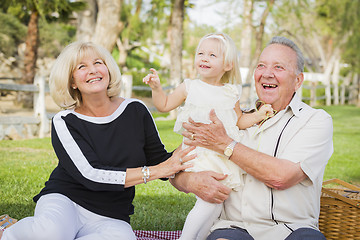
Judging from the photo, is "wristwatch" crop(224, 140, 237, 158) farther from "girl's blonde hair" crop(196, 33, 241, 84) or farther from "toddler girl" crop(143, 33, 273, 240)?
"girl's blonde hair" crop(196, 33, 241, 84)

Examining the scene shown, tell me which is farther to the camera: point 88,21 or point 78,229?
point 88,21

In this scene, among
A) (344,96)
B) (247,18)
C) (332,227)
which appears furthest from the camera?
(344,96)

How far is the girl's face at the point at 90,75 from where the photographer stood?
275cm

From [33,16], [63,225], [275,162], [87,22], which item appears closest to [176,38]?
[87,22]

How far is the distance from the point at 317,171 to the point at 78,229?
1.45 meters

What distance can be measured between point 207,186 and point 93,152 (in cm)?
71

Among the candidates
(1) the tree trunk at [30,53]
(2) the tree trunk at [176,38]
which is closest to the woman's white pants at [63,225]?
(2) the tree trunk at [176,38]

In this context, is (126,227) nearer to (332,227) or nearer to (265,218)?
(265,218)

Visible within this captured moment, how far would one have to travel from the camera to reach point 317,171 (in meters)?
2.59

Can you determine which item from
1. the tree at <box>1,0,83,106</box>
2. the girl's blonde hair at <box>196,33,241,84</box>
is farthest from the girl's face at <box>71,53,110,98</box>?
the tree at <box>1,0,83,106</box>

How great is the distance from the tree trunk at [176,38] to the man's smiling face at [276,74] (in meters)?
11.7

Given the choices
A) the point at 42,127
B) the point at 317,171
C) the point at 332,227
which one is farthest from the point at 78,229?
the point at 42,127

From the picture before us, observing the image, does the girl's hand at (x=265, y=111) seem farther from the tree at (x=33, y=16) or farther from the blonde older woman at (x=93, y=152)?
the tree at (x=33, y=16)

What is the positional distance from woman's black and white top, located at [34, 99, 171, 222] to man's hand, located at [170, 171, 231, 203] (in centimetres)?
36
